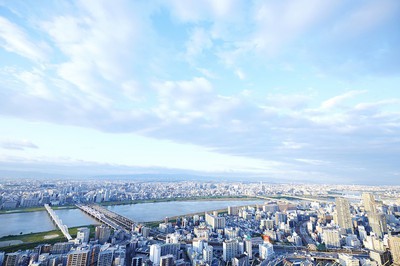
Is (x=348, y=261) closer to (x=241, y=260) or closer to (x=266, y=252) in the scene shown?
(x=266, y=252)

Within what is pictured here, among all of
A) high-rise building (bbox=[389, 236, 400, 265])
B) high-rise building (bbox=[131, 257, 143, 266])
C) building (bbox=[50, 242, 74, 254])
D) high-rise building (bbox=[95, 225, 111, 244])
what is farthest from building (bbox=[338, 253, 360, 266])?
building (bbox=[50, 242, 74, 254])

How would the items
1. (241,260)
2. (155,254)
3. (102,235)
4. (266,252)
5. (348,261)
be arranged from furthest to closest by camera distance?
(102,235), (266,252), (241,260), (348,261), (155,254)

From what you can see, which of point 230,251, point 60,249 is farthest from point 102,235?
point 230,251

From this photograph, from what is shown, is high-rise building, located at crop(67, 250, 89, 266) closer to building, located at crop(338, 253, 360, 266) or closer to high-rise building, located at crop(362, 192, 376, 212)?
building, located at crop(338, 253, 360, 266)

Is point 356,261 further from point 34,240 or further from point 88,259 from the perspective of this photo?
point 34,240

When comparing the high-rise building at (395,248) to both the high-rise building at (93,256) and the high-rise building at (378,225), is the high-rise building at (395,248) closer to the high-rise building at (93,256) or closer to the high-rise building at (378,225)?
the high-rise building at (378,225)

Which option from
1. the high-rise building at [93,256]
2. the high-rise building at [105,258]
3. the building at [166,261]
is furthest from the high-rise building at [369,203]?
the high-rise building at [93,256]

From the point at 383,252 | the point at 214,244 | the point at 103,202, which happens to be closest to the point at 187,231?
the point at 214,244
